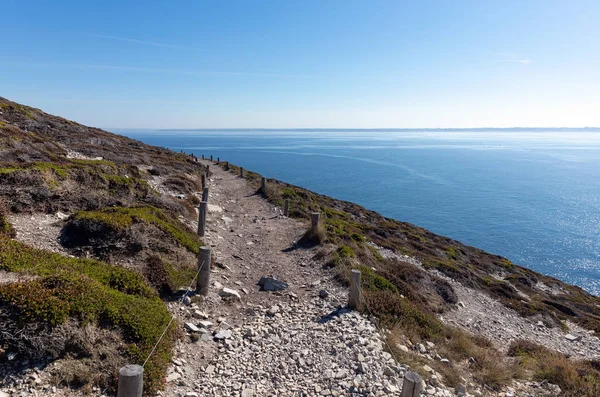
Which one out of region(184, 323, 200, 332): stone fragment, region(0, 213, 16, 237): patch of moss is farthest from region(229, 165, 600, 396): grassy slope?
region(0, 213, 16, 237): patch of moss

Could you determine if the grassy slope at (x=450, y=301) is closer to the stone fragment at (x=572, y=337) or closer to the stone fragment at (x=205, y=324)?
the stone fragment at (x=572, y=337)

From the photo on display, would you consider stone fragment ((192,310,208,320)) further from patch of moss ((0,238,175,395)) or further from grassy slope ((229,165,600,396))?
grassy slope ((229,165,600,396))

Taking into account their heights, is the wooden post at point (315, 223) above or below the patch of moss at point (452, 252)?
above

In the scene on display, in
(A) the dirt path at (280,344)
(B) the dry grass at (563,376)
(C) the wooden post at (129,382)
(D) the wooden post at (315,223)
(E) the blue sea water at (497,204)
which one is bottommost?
(E) the blue sea water at (497,204)

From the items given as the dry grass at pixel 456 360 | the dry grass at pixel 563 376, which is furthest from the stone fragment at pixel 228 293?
the dry grass at pixel 563 376

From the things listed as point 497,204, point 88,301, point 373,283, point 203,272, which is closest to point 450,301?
point 373,283

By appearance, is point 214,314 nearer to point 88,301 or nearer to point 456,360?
point 88,301
